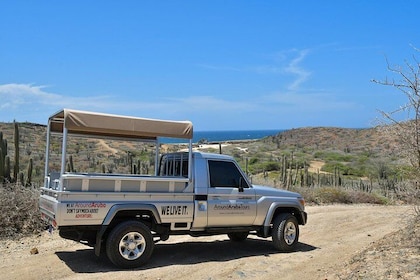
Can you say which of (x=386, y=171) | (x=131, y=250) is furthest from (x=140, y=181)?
(x=386, y=171)

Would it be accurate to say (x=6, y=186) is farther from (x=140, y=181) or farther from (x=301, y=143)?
(x=301, y=143)

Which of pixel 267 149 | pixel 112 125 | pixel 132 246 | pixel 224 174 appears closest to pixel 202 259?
pixel 132 246

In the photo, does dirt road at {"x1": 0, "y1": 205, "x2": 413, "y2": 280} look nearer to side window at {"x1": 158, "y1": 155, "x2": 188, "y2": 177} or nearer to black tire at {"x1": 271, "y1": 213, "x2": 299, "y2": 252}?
black tire at {"x1": 271, "y1": 213, "x2": 299, "y2": 252}

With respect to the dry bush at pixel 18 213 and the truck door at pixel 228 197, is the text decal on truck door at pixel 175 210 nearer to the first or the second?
the truck door at pixel 228 197

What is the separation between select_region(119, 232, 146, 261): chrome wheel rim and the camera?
8461 mm

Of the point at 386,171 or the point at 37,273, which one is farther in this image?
the point at 386,171

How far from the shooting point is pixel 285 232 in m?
10.5

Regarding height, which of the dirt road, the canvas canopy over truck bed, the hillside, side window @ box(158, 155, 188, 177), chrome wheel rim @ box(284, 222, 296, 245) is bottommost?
the dirt road

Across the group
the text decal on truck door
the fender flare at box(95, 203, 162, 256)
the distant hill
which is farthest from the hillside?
the fender flare at box(95, 203, 162, 256)

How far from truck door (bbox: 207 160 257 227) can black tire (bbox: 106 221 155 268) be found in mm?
1485

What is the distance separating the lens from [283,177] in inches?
993

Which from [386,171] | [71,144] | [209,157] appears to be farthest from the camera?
[71,144]

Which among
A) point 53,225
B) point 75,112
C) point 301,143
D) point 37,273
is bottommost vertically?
point 37,273

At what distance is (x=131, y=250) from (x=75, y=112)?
2690 mm
